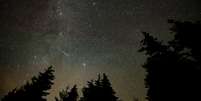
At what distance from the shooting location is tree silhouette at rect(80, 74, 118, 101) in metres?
22.8

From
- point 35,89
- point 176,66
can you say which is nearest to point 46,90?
point 35,89

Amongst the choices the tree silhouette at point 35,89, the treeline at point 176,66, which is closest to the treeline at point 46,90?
the tree silhouette at point 35,89

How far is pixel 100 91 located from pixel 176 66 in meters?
9.50

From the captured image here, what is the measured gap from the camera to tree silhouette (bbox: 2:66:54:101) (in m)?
23.4

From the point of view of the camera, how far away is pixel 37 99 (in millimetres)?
23781

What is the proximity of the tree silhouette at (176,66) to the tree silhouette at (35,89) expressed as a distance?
36.1 feet

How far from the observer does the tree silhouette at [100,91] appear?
74.6 ft

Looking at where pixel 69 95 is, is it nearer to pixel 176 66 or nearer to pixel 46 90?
pixel 46 90

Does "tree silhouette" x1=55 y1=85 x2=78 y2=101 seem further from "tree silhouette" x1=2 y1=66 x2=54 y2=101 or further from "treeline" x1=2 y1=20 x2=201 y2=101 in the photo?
"treeline" x1=2 y1=20 x2=201 y2=101

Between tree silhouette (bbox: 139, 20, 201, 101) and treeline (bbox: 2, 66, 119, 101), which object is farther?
treeline (bbox: 2, 66, 119, 101)

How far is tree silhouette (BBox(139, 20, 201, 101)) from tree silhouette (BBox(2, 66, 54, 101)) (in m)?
11.0

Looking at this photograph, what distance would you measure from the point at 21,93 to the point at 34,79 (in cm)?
Answer: 183

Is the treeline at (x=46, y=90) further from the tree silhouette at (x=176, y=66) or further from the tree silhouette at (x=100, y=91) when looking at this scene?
the tree silhouette at (x=176, y=66)

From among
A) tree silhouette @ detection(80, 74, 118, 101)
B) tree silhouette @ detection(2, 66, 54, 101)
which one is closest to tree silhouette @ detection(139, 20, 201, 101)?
tree silhouette @ detection(80, 74, 118, 101)
